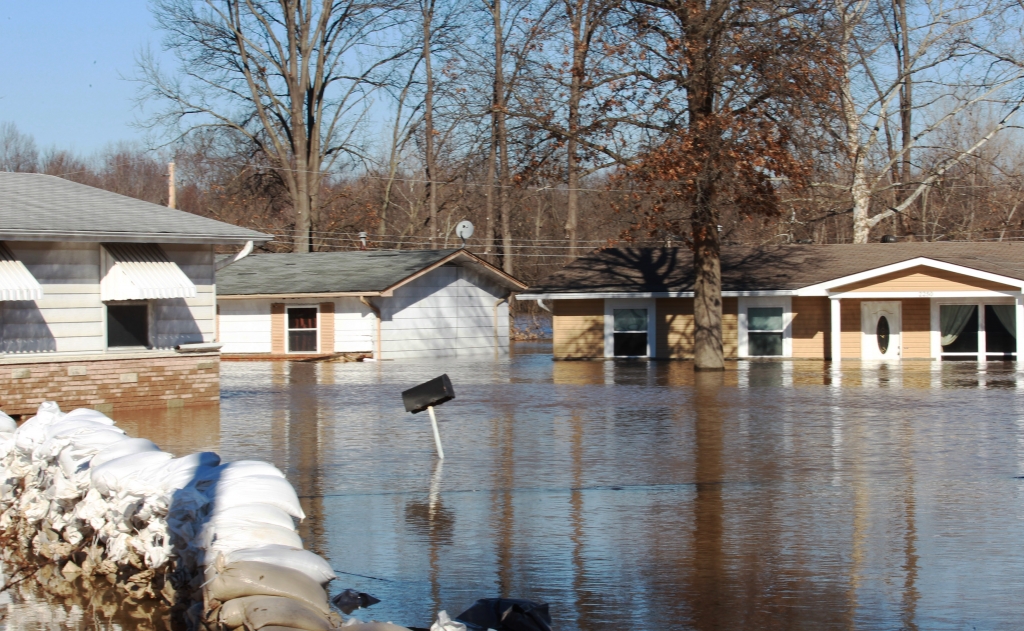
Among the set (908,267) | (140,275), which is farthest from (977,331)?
(140,275)

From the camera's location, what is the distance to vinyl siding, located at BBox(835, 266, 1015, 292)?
101ft

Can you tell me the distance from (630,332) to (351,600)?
28347 millimetres

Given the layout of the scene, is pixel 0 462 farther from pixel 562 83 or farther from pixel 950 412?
pixel 562 83

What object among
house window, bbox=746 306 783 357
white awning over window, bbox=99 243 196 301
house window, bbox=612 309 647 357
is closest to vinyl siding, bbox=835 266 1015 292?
house window, bbox=746 306 783 357

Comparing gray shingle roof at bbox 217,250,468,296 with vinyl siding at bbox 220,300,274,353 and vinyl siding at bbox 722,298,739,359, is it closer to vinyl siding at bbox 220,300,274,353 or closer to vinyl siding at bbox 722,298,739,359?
vinyl siding at bbox 220,300,274,353

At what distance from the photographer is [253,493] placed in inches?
A: 289

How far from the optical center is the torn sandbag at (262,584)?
6129 mm

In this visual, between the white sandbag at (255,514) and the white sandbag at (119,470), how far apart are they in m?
1.48

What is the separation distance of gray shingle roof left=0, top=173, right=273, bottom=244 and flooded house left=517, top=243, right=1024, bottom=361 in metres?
15.2

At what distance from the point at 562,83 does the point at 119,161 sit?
59.2 metres

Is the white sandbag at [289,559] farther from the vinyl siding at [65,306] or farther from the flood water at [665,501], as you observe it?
the vinyl siding at [65,306]

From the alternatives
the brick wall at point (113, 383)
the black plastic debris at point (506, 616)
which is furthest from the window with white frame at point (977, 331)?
the black plastic debris at point (506, 616)

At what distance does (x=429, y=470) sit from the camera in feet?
41.2

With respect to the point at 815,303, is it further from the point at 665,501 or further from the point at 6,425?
the point at 6,425
